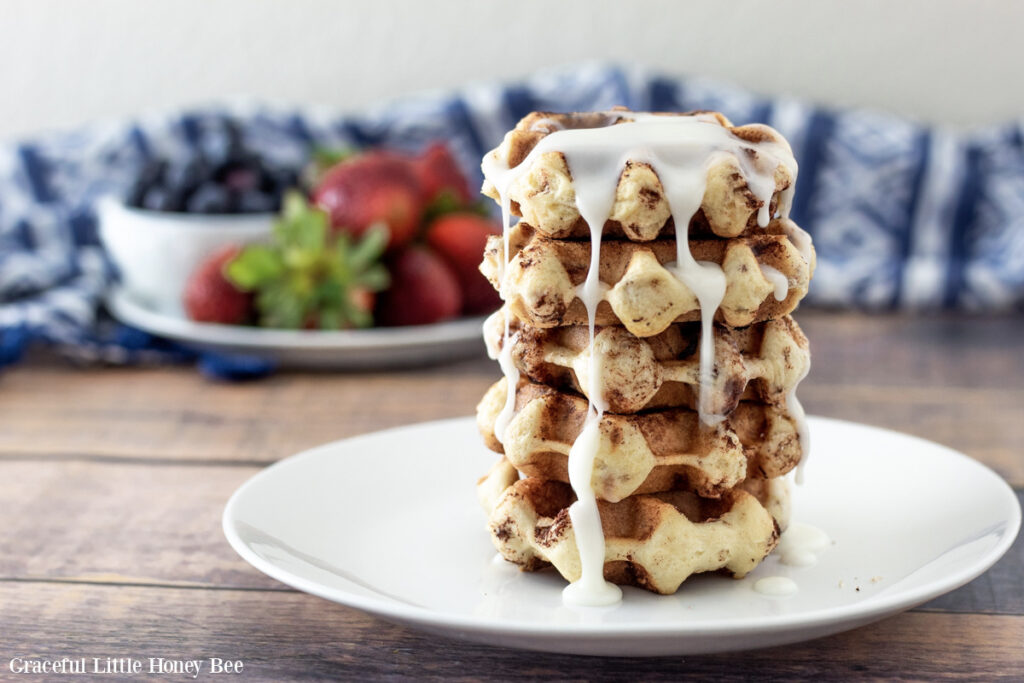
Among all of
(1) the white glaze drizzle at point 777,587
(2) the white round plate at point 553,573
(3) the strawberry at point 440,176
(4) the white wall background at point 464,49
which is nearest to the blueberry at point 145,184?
(3) the strawberry at point 440,176

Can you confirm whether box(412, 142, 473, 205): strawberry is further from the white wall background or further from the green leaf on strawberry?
the white wall background

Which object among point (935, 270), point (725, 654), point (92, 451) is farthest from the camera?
point (935, 270)

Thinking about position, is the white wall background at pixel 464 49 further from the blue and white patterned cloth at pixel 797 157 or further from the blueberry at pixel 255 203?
the blueberry at pixel 255 203

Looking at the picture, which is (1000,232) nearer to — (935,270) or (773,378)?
(935,270)

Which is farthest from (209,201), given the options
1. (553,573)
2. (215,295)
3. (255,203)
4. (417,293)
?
(553,573)

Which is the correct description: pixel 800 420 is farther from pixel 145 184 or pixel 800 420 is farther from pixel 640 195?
pixel 145 184

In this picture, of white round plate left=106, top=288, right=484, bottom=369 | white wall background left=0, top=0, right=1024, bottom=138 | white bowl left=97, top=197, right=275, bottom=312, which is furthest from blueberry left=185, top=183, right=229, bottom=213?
white wall background left=0, top=0, right=1024, bottom=138

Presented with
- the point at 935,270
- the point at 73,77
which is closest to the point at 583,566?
the point at 935,270
